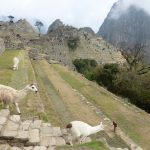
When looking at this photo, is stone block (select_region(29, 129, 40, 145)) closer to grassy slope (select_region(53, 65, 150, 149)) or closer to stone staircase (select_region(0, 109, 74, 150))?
stone staircase (select_region(0, 109, 74, 150))

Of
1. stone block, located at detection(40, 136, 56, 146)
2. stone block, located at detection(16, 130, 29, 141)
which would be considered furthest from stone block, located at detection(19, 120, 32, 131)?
stone block, located at detection(40, 136, 56, 146)

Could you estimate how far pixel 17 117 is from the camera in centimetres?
1399

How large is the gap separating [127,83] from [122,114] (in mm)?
15622

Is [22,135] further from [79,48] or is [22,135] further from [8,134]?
[79,48]

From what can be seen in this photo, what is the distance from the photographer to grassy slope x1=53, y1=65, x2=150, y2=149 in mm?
19172

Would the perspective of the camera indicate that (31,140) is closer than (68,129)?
Yes

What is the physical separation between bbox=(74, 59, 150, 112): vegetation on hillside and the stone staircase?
2165 cm

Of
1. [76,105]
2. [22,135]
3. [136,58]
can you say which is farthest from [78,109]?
[136,58]

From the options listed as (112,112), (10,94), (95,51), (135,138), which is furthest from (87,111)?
(95,51)

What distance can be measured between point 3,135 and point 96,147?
267 centimetres

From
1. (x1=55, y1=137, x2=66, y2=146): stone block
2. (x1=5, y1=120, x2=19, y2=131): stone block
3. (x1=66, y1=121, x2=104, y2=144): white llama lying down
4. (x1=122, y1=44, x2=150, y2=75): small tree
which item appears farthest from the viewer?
(x1=122, y1=44, x2=150, y2=75): small tree

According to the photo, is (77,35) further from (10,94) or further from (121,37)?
(121,37)

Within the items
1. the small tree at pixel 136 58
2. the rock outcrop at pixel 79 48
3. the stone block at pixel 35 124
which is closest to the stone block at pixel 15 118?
the stone block at pixel 35 124

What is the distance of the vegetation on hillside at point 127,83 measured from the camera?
35547mm
